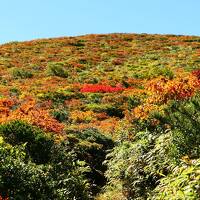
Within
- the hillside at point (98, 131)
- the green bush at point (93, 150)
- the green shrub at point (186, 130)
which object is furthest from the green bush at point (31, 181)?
the green bush at point (93, 150)

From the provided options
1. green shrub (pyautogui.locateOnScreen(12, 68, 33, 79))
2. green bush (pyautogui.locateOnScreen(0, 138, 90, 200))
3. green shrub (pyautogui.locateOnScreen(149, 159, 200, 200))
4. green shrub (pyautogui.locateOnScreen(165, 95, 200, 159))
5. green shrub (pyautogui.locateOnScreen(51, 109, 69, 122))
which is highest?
green shrub (pyautogui.locateOnScreen(12, 68, 33, 79))

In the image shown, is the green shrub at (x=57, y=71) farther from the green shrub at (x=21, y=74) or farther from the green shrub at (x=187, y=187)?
the green shrub at (x=187, y=187)

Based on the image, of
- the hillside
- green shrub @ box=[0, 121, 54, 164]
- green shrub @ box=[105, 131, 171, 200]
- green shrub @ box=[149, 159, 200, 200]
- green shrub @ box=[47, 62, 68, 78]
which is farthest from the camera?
green shrub @ box=[47, 62, 68, 78]

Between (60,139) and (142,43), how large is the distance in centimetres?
4736

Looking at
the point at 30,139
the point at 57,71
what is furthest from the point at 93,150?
the point at 57,71

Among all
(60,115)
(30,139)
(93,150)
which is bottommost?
(30,139)

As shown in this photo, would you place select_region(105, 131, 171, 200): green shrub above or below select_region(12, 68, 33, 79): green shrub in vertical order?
below

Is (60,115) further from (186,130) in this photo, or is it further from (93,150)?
(186,130)

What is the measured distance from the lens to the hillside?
1160 cm

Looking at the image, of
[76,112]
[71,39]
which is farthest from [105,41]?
[76,112]

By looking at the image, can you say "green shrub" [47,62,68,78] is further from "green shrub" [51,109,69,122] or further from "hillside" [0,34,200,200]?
"green shrub" [51,109,69,122]

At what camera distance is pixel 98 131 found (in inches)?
876

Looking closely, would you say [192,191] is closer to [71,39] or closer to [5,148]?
[5,148]

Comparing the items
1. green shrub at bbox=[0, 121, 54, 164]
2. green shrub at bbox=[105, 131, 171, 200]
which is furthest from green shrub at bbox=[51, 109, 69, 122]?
green shrub at bbox=[105, 131, 171, 200]
